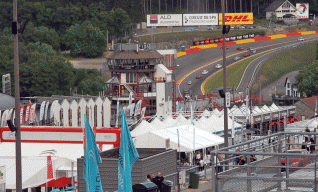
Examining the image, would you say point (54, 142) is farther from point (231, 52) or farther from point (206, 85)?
point (231, 52)

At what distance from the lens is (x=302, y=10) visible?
540 feet

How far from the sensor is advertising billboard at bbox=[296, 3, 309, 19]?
164250mm

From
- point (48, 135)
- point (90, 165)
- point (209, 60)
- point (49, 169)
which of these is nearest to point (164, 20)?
point (209, 60)

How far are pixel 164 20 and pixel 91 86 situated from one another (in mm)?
52666

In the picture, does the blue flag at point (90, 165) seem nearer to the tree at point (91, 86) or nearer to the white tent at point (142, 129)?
the white tent at point (142, 129)

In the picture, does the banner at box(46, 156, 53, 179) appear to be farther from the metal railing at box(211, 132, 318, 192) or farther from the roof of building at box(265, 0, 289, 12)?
the roof of building at box(265, 0, 289, 12)

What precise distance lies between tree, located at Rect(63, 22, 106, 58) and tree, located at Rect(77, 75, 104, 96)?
1077 inches

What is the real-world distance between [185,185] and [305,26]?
137507mm

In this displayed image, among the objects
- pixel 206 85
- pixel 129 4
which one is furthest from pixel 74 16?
pixel 206 85

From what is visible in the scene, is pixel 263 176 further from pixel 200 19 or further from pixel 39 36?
pixel 200 19

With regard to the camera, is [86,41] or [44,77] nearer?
[44,77]

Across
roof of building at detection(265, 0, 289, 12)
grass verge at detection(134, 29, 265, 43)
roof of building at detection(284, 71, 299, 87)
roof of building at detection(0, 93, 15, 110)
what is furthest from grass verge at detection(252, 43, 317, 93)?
roof of building at detection(0, 93, 15, 110)

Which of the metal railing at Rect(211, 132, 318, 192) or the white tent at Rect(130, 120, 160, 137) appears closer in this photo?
the metal railing at Rect(211, 132, 318, 192)

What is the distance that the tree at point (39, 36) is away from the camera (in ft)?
404
